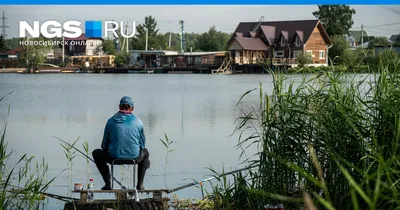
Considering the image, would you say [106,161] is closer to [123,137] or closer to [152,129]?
[123,137]

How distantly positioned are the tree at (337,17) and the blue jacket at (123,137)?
68.6 metres

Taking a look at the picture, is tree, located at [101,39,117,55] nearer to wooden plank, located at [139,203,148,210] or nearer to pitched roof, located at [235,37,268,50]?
pitched roof, located at [235,37,268,50]

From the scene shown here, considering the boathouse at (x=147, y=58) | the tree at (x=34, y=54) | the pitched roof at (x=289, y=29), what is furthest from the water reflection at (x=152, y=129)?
the boathouse at (x=147, y=58)

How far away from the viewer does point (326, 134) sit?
20.6 feet

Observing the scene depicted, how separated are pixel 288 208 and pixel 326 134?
74 cm

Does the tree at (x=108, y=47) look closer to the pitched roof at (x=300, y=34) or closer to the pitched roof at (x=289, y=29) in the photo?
the pitched roof at (x=289, y=29)

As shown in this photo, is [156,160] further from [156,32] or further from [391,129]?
[156,32]

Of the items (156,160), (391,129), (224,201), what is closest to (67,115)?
(156,160)

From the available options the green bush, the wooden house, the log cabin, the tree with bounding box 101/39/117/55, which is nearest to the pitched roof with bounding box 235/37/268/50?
the log cabin

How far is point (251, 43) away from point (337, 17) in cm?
1295

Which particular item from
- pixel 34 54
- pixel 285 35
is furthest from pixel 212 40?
pixel 285 35

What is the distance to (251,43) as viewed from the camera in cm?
6938

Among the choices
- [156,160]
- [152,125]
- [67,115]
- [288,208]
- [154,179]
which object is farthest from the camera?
[67,115]

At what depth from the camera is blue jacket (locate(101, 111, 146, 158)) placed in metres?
7.05
